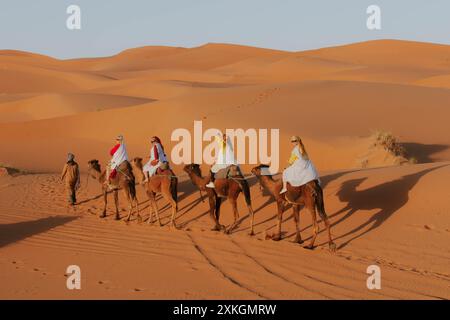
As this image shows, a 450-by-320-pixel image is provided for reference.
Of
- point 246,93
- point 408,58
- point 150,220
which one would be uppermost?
point 408,58

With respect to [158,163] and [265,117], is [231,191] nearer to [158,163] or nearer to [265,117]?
[158,163]

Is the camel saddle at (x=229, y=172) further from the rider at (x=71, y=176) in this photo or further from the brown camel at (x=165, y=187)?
the rider at (x=71, y=176)

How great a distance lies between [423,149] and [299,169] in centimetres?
1681

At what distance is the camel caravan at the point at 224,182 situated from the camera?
1123cm

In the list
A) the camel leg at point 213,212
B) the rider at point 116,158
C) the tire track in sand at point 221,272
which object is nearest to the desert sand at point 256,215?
the tire track in sand at point 221,272

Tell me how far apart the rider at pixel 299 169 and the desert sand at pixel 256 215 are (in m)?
1.25

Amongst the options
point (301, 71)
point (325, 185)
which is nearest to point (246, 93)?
point (325, 185)

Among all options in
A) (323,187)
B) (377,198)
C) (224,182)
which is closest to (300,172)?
(224,182)

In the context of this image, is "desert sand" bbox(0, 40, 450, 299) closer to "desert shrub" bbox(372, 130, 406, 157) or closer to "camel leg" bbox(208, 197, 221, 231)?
"camel leg" bbox(208, 197, 221, 231)

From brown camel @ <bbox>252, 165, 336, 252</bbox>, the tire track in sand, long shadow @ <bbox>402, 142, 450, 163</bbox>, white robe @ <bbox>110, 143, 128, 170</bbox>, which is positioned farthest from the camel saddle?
long shadow @ <bbox>402, 142, 450, 163</bbox>

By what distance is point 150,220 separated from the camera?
1440cm

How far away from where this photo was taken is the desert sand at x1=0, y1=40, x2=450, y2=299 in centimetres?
879

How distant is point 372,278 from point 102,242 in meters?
5.34
